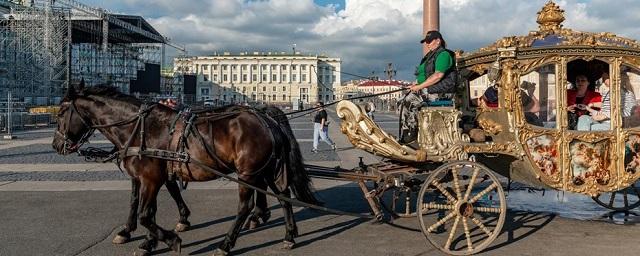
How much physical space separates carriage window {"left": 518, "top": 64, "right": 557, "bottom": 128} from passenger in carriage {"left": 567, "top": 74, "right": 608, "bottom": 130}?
460mm

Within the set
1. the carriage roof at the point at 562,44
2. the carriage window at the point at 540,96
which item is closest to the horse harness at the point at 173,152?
the carriage window at the point at 540,96

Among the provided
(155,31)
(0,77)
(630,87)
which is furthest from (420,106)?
(155,31)

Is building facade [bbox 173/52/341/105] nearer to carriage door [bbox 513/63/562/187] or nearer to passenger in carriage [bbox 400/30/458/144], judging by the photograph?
passenger in carriage [bbox 400/30/458/144]

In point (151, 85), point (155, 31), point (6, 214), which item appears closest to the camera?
point (6, 214)

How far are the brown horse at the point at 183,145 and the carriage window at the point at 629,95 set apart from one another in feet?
12.0

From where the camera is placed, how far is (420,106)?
19.6ft

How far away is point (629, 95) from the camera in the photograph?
602 cm

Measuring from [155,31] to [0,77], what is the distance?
2771 cm

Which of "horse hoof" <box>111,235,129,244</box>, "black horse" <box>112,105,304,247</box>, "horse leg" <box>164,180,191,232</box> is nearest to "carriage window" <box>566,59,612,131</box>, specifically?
"black horse" <box>112,105,304,247</box>

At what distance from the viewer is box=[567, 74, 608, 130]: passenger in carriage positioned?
631 centimetres

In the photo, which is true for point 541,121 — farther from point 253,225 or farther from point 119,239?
point 119,239

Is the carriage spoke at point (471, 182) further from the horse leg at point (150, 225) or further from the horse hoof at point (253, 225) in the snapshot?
the horse leg at point (150, 225)

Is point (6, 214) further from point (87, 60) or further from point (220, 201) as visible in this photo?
point (87, 60)

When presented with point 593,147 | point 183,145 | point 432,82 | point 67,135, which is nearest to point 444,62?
point 432,82
